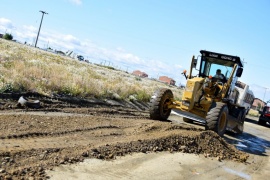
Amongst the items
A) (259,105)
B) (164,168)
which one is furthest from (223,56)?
(259,105)

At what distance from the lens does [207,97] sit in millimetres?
13805

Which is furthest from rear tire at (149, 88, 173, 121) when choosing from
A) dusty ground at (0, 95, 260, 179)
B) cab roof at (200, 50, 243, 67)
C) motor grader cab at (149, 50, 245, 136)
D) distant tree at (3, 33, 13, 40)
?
distant tree at (3, 33, 13, 40)

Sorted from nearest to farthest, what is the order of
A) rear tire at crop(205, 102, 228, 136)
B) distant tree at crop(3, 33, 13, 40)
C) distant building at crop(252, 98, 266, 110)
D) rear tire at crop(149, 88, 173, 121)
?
1. rear tire at crop(205, 102, 228, 136)
2. rear tire at crop(149, 88, 173, 121)
3. distant building at crop(252, 98, 266, 110)
4. distant tree at crop(3, 33, 13, 40)

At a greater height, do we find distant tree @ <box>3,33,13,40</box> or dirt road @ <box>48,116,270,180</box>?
distant tree @ <box>3,33,13,40</box>

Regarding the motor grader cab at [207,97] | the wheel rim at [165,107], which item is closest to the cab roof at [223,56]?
the motor grader cab at [207,97]

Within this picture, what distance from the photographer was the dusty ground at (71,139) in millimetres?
6343

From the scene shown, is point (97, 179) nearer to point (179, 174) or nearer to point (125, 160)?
point (125, 160)

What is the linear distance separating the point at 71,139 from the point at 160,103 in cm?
572

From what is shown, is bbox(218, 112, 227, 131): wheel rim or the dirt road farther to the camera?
bbox(218, 112, 227, 131): wheel rim

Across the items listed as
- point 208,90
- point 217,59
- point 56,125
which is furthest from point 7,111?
point 217,59

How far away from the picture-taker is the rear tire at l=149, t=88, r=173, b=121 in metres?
13.4

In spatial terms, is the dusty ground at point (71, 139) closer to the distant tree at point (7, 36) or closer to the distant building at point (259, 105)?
the distant building at point (259, 105)

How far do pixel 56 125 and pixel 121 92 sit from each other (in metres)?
10.2

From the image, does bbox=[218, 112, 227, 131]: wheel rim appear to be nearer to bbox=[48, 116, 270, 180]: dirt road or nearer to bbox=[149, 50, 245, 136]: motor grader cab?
bbox=[149, 50, 245, 136]: motor grader cab
